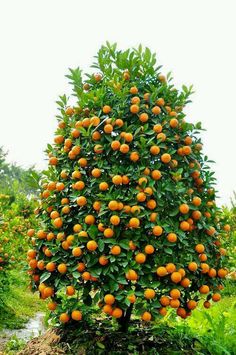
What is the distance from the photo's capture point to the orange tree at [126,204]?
3309 millimetres

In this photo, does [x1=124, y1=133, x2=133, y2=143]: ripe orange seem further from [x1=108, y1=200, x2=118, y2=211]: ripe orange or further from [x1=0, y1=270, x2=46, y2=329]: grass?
[x1=0, y1=270, x2=46, y2=329]: grass

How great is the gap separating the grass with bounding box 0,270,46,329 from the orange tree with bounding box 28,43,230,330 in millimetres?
1968

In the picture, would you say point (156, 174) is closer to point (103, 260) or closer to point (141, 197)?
point (141, 197)

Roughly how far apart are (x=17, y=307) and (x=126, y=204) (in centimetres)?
465

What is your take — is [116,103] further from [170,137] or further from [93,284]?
[93,284]

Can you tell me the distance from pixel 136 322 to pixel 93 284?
1085 mm

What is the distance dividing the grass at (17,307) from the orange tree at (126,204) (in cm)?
197

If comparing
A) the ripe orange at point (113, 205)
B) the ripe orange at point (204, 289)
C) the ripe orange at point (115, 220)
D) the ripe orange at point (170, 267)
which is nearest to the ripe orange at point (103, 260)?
the ripe orange at point (115, 220)

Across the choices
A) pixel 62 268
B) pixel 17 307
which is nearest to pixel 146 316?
pixel 62 268

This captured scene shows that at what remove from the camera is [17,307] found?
23.6 feet

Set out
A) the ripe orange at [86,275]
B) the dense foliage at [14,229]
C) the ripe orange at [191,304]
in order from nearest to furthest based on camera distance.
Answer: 1. the ripe orange at [86,275]
2. the ripe orange at [191,304]
3. the dense foliage at [14,229]

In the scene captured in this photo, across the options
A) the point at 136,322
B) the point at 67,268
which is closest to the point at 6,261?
the point at 136,322

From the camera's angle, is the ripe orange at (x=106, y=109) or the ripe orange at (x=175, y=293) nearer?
the ripe orange at (x=175, y=293)

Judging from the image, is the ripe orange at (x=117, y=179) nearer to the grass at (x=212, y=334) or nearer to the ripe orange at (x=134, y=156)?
the ripe orange at (x=134, y=156)
